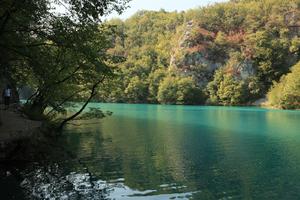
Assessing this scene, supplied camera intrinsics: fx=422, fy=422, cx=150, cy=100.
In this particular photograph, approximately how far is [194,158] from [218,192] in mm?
7277

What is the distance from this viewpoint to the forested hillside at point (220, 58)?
397 feet

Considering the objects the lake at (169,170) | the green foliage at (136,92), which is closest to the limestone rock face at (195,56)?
the green foliage at (136,92)

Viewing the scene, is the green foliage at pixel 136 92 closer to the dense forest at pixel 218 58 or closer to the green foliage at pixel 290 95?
the dense forest at pixel 218 58

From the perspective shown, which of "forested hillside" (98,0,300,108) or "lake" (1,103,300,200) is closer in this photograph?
"lake" (1,103,300,200)

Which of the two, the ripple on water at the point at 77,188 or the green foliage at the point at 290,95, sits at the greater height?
the green foliage at the point at 290,95

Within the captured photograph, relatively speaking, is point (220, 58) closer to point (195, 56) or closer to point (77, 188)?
point (195, 56)

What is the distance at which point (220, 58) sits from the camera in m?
136

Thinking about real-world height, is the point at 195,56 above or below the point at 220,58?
above

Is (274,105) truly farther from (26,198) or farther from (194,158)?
(26,198)

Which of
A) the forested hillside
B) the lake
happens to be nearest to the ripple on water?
the lake

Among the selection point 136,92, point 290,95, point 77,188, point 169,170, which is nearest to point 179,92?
point 136,92

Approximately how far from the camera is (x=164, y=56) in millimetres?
154500

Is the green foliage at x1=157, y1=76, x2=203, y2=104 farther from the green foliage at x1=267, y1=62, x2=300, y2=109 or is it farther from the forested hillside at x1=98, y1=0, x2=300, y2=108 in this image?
the green foliage at x1=267, y1=62, x2=300, y2=109

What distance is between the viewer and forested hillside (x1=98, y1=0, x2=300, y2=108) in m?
121
